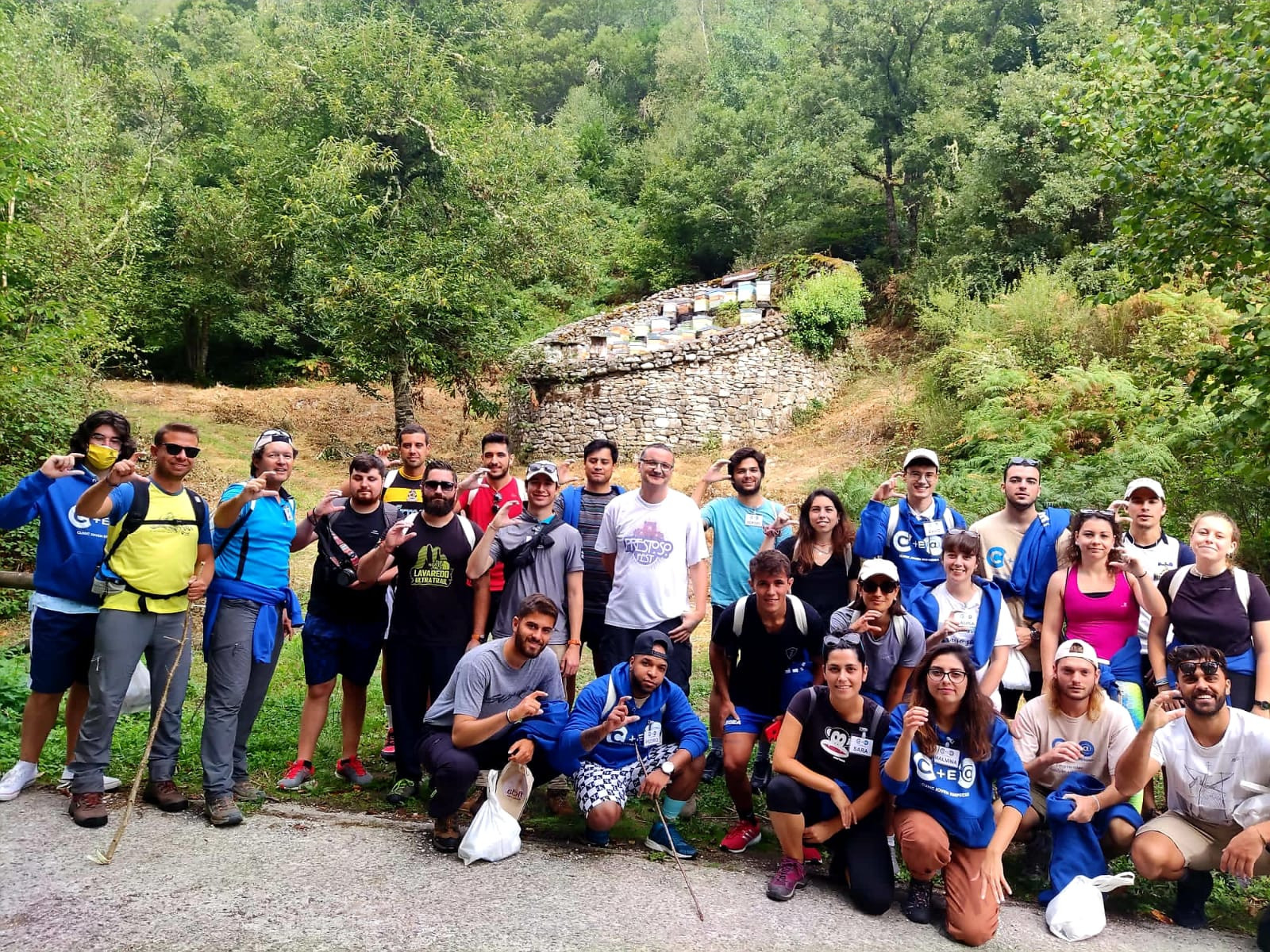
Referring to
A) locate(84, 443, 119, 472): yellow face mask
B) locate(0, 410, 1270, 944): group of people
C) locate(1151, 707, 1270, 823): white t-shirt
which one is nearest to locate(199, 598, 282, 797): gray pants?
locate(0, 410, 1270, 944): group of people

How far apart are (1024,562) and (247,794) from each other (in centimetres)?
418

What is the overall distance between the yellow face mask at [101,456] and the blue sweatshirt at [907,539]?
3.77m

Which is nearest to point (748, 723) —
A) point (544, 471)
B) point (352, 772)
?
point (544, 471)

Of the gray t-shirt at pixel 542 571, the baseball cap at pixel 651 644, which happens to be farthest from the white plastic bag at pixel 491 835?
the gray t-shirt at pixel 542 571

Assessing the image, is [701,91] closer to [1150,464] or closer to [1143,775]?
[1150,464]

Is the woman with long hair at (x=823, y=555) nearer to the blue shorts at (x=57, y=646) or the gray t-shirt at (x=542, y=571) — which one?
the gray t-shirt at (x=542, y=571)

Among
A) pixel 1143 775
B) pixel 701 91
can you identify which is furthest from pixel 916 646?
pixel 701 91

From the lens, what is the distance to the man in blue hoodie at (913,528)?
4.88 meters

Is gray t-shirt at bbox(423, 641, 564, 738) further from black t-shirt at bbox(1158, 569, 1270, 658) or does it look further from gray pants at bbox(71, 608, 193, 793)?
black t-shirt at bbox(1158, 569, 1270, 658)

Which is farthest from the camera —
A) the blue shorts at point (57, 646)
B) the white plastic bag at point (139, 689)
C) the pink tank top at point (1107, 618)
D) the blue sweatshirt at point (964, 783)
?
the white plastic bag at point (139, 689)

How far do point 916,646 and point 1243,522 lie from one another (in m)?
5.44

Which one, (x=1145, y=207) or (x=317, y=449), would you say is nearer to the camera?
(x=1145, y=207)

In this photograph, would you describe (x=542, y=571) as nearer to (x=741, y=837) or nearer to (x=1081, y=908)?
(x=741, y=837)

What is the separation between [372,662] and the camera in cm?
492
